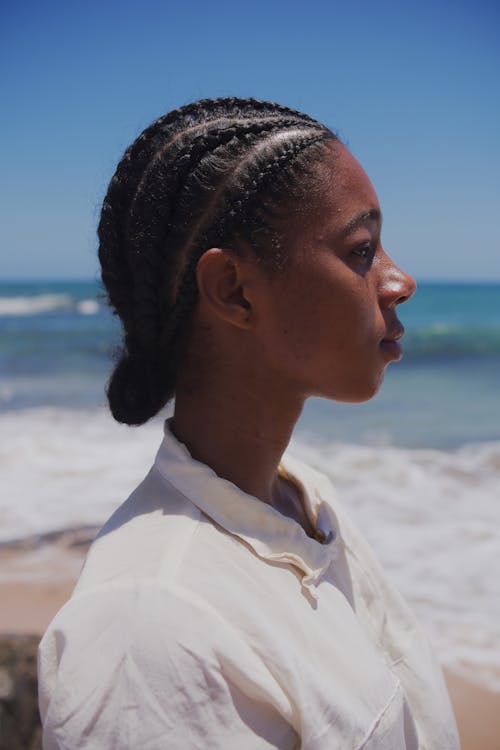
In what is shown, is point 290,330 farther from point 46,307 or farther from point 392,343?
point 46,307

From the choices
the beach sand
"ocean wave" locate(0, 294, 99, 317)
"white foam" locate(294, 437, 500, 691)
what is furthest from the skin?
"ocean wave" locate(0, 294, 99, 317)

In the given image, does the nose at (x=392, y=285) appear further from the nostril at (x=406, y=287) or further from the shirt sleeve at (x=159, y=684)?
the shirt sleeve at (x=159, y=684)

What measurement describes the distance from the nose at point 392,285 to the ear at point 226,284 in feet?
0.75

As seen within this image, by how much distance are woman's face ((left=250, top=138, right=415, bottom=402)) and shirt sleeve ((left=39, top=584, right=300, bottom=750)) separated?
0.45m

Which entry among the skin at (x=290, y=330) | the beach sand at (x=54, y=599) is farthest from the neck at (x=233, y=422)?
the beach sand at (x=54, y=599)

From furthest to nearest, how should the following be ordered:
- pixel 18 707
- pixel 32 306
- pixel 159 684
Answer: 1. pixel 32 306
2. pixel 18 707
3. pixel 159 684

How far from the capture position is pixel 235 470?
1.29 m

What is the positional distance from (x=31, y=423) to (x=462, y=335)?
19531 mm

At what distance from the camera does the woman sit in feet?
2.99

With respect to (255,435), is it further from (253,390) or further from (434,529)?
(434,529)

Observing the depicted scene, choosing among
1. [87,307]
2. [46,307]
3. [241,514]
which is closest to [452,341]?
[87,307]

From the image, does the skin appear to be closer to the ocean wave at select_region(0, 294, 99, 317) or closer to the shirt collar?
the shirt collar

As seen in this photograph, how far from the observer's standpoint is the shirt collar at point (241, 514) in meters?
1.13

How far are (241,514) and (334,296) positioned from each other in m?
0.37
